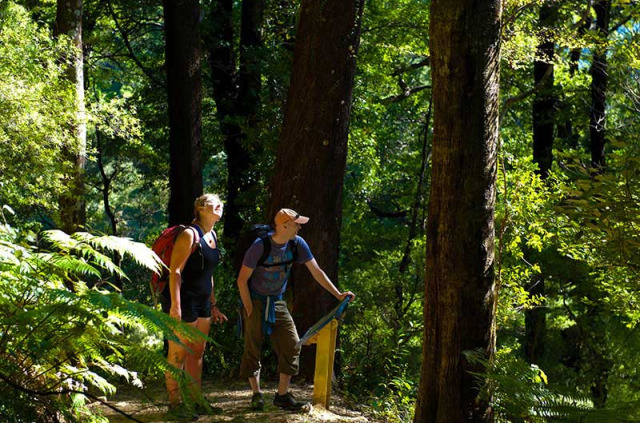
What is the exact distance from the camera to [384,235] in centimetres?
2302

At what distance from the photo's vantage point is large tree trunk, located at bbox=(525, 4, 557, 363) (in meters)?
19.1

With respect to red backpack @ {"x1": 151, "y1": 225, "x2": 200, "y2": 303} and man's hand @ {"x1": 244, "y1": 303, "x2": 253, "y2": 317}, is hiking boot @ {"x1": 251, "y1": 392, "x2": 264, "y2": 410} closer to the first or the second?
man's hand @ {"x1": 244, "y1": 303, "x2": 253, "y2": 317}

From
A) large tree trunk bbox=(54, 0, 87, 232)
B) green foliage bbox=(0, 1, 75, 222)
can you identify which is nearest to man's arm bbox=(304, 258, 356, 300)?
green foliage bbox=(0, 1, 75, 222)

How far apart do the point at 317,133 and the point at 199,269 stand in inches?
115

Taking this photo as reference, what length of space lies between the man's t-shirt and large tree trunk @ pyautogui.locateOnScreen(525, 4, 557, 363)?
11460 mm

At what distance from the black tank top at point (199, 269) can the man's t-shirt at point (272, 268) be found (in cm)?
32

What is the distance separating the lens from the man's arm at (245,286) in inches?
287

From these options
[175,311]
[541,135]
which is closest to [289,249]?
[175,311]

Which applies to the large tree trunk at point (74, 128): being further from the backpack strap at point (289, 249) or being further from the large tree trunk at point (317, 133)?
the backpack strap at point (289, 249)

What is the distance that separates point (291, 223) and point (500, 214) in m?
7.89

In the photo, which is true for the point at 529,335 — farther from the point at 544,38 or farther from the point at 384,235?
the point at 544,38

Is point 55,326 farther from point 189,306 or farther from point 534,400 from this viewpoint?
point 534,400

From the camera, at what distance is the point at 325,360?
7.65 meters

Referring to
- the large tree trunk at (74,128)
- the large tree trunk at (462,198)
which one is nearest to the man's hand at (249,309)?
the large tree trunk at (462,198)
